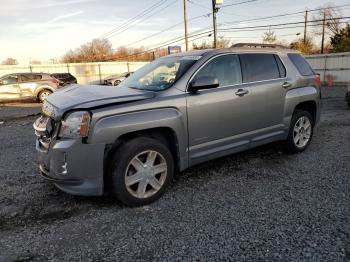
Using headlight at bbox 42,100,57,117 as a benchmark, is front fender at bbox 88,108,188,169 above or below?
below

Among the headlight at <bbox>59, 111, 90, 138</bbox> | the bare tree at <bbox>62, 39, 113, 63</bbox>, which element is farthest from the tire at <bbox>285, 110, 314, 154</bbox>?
the bare tree at <bbox>62, 39, 113, 63</bbox>

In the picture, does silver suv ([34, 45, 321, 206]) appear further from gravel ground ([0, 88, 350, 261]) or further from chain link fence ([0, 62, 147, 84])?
chain link fence ([0, 62, 147, 84])

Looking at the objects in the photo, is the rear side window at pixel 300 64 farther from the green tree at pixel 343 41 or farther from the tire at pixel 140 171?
the green tree at pixel 343 41

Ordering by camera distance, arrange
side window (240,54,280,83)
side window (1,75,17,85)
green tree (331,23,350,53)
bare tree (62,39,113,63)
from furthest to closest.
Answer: bare tree (62,39,113,63) → green tree (331,23,350,53) → side window (1,75,17,85) → side window (240,54,280,83)

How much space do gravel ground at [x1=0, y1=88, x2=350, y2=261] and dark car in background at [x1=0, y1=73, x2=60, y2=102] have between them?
12.5m

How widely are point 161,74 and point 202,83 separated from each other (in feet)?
2.63

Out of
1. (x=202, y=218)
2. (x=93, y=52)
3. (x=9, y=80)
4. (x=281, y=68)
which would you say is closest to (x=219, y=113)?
(x=202, y=218)

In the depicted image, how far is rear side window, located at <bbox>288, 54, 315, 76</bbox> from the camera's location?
5.54 metres

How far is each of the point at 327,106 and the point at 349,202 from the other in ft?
30.0

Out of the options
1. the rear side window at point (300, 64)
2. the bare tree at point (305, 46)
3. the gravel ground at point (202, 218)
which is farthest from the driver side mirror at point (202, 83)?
the bare tree at point (305, 46)

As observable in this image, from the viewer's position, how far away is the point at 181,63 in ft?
14.5

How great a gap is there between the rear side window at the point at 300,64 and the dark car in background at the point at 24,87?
46.5 ft

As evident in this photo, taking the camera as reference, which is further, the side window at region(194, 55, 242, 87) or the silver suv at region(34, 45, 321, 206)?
the side window at region(194, 55, 242, 87)

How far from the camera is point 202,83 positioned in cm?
397
